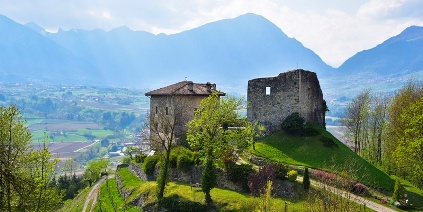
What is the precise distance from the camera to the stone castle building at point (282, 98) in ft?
145

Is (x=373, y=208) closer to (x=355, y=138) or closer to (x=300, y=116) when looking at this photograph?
(x=300, y=116)

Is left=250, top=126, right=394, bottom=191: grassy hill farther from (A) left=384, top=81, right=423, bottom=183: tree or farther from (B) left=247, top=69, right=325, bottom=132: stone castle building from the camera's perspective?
(A) left=384, top=81, right=423, bottom=183: tree

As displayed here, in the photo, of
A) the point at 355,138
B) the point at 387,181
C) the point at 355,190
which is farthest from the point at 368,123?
the point at 355,190

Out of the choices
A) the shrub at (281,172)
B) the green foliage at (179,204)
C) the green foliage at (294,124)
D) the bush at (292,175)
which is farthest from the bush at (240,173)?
the green foliage at (294,124)

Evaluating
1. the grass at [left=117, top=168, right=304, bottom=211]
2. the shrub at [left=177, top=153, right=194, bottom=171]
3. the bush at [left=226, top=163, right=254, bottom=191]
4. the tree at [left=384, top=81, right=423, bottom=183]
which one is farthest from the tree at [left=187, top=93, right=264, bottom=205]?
the tree at [left=384, top=81, right=423, bottom=183]

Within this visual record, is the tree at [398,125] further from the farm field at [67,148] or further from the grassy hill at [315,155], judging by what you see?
the farm field at [67,148]

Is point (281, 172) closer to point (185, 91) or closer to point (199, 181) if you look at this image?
point (199, 181)

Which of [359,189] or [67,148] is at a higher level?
[359,189]

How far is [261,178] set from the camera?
105 ft

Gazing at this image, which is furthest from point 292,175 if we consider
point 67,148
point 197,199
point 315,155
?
point 67,148

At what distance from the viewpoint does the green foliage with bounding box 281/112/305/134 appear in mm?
42594

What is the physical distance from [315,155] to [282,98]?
8841 mm

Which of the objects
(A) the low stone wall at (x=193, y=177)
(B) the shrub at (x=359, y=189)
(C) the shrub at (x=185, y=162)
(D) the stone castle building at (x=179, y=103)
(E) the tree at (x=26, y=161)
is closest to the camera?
(E) the tree at (x=26, y=161)

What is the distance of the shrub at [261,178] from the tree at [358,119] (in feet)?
80.3
